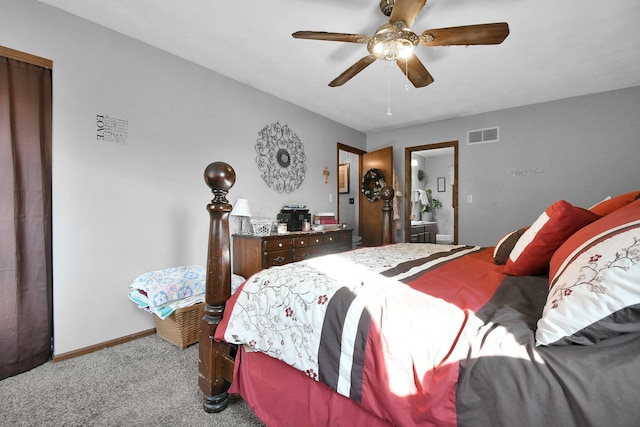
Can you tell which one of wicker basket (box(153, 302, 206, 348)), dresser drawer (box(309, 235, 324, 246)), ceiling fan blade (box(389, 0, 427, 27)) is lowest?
wicker basket (box(153, 302, 206, 348))

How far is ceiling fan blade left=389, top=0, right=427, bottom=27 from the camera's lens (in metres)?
1.55

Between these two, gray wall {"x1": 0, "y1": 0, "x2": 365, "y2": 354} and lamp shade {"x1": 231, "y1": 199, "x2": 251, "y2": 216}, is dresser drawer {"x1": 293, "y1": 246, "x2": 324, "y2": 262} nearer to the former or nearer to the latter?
lamp shade {"x1": 231, "y1": 199, "x2": 251, "y2": 216}

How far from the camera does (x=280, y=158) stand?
3.72 meters

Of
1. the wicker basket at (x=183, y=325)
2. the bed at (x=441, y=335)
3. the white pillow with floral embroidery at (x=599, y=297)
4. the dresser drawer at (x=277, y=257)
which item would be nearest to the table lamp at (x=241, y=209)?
the dresser drawer at (x=277, y=257)

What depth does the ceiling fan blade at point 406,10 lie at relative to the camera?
5.09 feet

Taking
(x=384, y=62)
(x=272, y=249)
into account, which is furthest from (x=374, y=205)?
(x=384, y=62)

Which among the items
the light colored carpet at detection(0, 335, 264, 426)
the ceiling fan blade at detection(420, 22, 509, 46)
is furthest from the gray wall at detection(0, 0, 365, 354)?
the ceiling fan blade at detection(420, 22, 509, 46)

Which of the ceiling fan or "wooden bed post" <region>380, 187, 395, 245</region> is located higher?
the ceiling fan

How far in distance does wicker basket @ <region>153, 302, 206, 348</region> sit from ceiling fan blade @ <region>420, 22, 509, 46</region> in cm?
249

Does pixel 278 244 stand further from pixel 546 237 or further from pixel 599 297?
pixel 599 297

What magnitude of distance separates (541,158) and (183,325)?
452cm

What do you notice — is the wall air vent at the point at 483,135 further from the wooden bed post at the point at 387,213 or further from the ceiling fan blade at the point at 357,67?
the ceiling fan blade at the point at 357,67

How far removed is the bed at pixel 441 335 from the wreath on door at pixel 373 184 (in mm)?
3380

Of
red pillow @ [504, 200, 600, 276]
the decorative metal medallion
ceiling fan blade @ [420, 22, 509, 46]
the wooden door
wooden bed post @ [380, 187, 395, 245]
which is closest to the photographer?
red pillow @ [504, 200, 600, 276]
